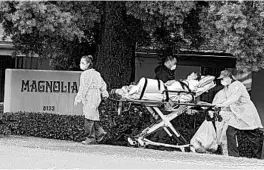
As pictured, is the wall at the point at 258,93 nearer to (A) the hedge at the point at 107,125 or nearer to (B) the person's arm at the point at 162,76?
(A) the hedge at the point at 107,125

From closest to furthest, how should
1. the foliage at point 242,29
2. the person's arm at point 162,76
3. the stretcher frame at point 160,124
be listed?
the foliage at point 242,29, the stretcher frame at point 160,124, the person's arm at point 162,76

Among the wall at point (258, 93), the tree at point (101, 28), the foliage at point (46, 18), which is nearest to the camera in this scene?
the foliage at point (46, 18)

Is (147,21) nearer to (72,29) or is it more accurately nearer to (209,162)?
(72,29)

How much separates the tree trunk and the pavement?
248 centimetres

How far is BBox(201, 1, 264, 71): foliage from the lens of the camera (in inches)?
358

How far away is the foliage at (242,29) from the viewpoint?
909 centimetres

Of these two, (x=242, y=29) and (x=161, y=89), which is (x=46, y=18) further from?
(x=242, y=29)

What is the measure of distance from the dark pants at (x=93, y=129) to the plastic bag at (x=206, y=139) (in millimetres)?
1757

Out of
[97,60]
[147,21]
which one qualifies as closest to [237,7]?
[147,21]

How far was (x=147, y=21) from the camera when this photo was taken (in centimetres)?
1089

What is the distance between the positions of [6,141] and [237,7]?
496 centimetres

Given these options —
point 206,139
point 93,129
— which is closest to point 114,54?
point 93,129

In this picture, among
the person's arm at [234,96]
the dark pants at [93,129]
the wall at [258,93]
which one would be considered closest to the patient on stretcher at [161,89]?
the person's arm at [234,96]

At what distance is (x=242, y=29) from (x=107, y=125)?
3.89 meters
